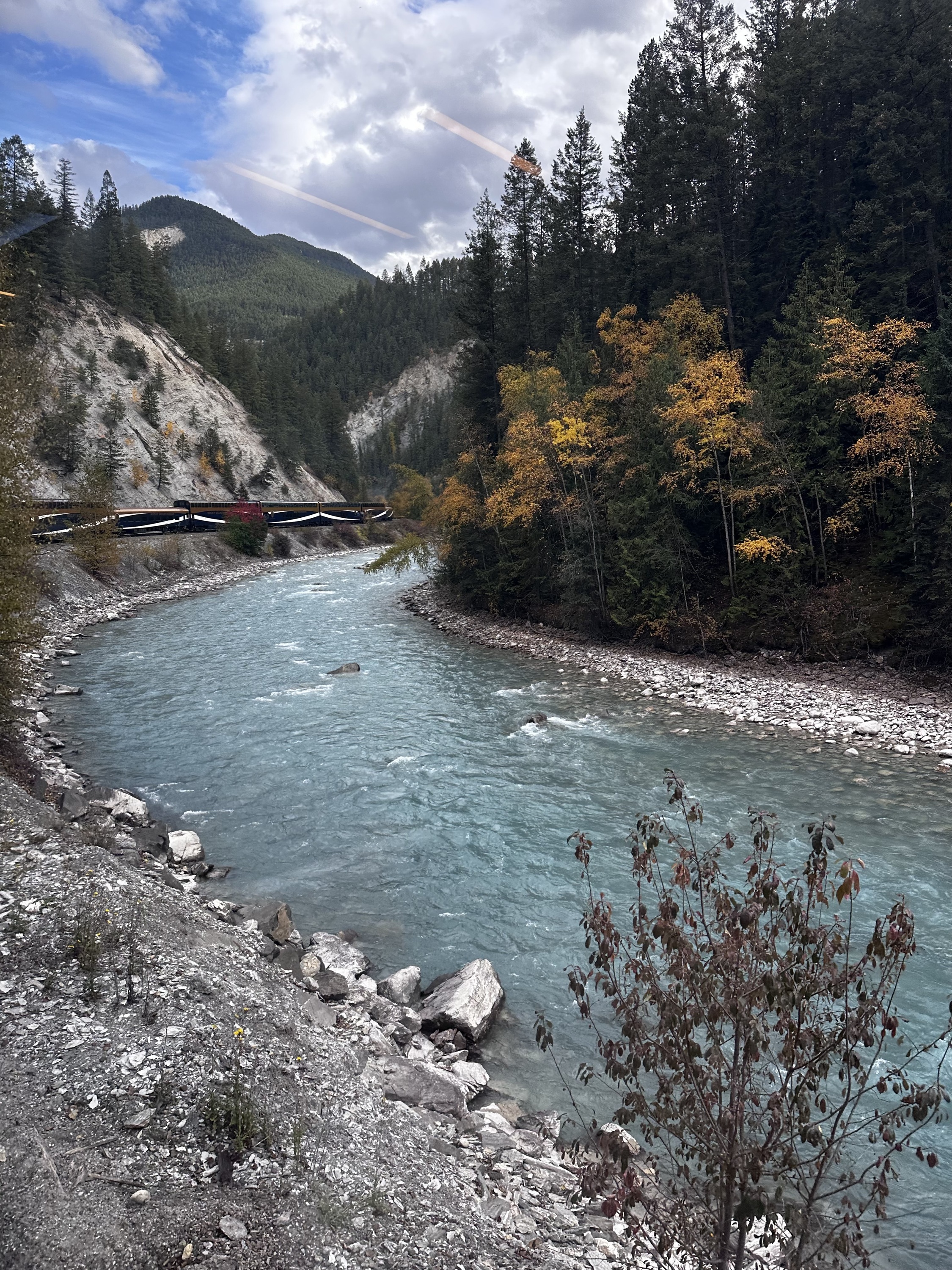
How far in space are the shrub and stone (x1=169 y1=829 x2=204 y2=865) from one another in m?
52.1

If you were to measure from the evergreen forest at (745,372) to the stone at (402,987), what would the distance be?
1699cm

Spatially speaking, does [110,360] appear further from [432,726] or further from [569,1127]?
[569,1127]

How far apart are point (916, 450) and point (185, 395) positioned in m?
75.4

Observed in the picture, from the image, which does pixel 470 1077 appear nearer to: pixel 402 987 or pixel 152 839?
pixel 402 987

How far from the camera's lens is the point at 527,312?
42.0m

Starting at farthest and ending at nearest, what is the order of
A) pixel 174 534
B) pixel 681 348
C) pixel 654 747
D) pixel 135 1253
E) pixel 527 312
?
pixel 174 534, pixel 527 312, pixel 681 348, pixel 654 747, pixel 135 1253

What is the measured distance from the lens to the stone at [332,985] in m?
8.02

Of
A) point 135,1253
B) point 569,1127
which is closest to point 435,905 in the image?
point 569,1127

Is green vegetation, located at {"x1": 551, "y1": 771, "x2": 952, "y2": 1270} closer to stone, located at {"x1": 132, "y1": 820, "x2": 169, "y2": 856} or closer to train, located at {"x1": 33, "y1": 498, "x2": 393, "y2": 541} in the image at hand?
stone, located at {"x1": 132, "y1": 820, "x2": 169, "y2": 856}

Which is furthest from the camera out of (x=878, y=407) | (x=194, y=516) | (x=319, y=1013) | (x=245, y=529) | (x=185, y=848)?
(x=245, y=529)

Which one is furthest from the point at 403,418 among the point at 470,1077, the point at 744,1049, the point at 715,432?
the point at 744,1049

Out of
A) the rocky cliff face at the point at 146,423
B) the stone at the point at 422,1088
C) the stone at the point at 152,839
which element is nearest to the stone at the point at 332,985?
the stone at the point at 422,1088

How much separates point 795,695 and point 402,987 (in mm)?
15122

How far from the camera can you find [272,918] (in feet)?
31.2
